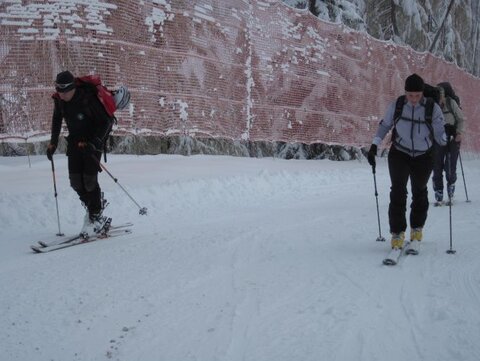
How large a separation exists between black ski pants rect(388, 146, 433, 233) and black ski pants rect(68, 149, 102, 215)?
3353 millimetres

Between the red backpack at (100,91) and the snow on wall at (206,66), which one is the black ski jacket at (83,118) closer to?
the red backpack at (100,91)

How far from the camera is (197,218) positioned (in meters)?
6.96

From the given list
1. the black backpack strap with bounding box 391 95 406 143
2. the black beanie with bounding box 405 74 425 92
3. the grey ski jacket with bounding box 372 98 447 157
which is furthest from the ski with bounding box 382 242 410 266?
the black beanie with bounding box 405 74 425 92

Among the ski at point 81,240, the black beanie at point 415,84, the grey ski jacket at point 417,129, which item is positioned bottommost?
the ski at point 81,240

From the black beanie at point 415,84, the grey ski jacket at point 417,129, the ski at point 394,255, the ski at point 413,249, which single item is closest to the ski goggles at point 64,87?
the grey ski jacket at point 417,129

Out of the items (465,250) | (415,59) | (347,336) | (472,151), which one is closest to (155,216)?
(465,250)

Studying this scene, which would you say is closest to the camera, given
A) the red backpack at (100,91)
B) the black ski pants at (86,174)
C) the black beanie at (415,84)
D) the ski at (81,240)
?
the black beanie at (415,84)

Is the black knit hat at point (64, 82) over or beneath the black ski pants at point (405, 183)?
over

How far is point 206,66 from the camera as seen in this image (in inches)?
350

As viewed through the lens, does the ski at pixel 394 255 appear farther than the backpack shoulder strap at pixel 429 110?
No

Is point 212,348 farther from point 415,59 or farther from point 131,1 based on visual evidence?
point 415,59

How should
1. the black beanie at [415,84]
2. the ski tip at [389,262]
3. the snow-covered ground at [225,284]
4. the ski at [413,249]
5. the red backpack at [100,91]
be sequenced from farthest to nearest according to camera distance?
the red backpack at [100,91]
the ski at [413,249]
the black beanie at [415,84]
the ski tip at [389,262]
the snow-covered ground at [225,284]

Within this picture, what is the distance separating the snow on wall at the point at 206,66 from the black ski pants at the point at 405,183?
4364 mm

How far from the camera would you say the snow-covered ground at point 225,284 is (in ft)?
9.27
